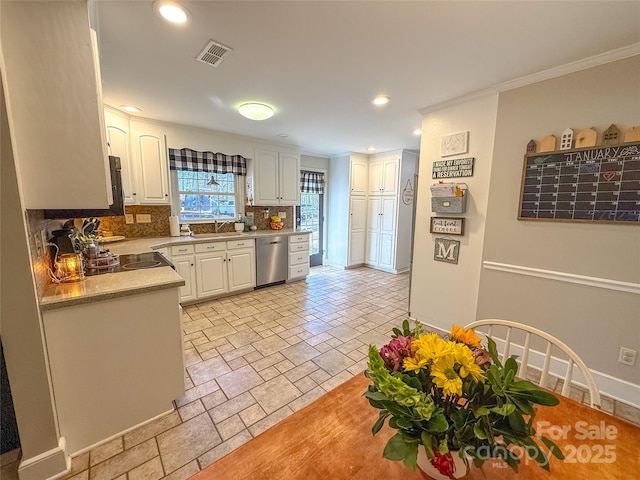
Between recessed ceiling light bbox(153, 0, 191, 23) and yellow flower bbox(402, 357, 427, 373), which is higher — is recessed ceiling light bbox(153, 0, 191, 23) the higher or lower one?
the higher one

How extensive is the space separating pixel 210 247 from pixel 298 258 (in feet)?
5.17

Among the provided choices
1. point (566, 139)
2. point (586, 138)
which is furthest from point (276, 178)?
point (586, 138)

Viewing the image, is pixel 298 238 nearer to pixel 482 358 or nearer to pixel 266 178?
pixel 266 178

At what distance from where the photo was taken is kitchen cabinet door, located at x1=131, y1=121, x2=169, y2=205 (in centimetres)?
335

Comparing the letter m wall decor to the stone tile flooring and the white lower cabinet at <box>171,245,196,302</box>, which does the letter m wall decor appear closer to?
the stone tile flooring

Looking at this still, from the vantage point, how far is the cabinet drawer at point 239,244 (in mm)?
3868

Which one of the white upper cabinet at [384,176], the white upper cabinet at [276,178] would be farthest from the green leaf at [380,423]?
the white upper cabinet at [384,176]

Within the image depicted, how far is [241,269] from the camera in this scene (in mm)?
4016

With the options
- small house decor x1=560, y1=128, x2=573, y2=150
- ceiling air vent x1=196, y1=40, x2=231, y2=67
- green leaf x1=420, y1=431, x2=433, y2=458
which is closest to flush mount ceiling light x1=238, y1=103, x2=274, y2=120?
ceiling air vent x1=196, y1=40, x2=231, y2=67

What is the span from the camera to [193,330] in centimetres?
295

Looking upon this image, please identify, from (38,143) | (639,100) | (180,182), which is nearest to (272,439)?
(38,143)

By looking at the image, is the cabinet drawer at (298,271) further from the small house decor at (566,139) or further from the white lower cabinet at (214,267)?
the small house decor at (566,139)

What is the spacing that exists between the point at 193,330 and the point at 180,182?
2229 mm

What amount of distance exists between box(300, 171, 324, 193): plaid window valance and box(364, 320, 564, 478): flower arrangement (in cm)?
509
